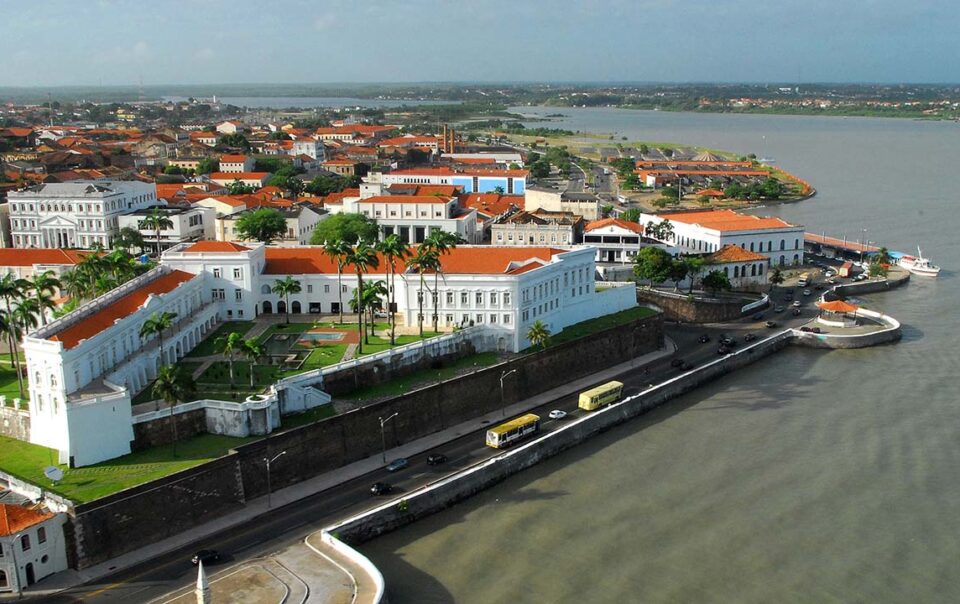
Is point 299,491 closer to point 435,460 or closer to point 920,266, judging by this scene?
point 435,460

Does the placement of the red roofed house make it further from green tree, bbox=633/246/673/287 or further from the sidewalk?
green tree, bbox=633/246/673/287

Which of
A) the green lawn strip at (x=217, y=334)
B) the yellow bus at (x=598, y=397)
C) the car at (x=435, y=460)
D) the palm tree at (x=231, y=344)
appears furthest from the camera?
the green lawn strip at (x=217, y=334)

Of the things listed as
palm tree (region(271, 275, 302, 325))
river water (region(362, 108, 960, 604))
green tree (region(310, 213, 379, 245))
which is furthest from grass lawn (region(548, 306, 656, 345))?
green tree (region(310, 213, 379, 245))

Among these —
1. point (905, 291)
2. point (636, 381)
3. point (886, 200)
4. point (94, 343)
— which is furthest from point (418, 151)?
point (94, 343)

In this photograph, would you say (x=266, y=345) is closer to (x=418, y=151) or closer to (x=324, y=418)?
(x=324, y=418)

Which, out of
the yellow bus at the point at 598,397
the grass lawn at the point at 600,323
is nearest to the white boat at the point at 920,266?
the grass lawn at the point at 600,323

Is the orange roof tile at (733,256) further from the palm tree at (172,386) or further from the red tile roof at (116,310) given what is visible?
the palm tree at (172,386)

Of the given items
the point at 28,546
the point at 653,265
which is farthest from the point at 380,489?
the point at 653,265
